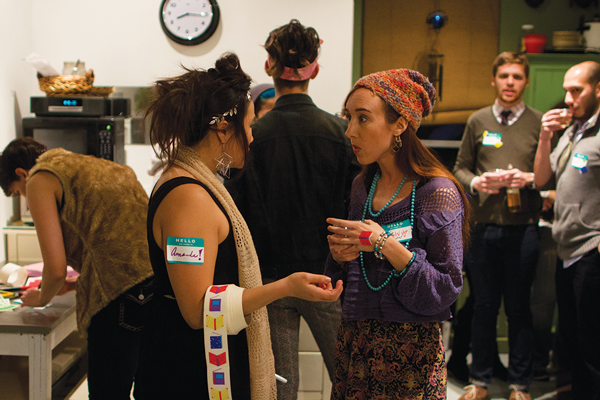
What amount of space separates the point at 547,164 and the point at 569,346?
41.8 inches

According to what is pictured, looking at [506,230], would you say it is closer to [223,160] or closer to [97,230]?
[223,160]

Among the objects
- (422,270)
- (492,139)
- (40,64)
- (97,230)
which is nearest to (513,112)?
(492,139)

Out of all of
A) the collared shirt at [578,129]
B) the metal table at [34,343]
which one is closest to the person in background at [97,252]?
the metal table at [34,343]

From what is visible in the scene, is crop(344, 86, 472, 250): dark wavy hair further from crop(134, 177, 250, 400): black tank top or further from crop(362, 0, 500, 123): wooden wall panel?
crop(362, 0, 500, 123): wooden wall panel

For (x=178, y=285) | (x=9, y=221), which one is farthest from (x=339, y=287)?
(x=9, y=221)

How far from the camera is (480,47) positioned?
397cm

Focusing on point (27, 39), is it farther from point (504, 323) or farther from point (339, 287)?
point (504, 323)

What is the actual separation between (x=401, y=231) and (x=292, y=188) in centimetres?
68

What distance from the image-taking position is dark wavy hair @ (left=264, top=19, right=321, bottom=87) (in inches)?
75.7

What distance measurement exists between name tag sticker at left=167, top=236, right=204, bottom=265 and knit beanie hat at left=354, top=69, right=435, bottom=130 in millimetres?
689

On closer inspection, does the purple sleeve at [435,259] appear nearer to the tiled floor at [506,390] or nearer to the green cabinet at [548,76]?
the tiled floor at [506,390]

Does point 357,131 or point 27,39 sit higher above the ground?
point 27,39

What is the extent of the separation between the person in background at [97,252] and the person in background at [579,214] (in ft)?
7.09

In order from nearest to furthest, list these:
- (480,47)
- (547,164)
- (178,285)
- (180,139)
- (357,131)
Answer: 1. (178,285)
2. (180,139)
3. (357,131)
4. (547,164)
5. (480,47)
